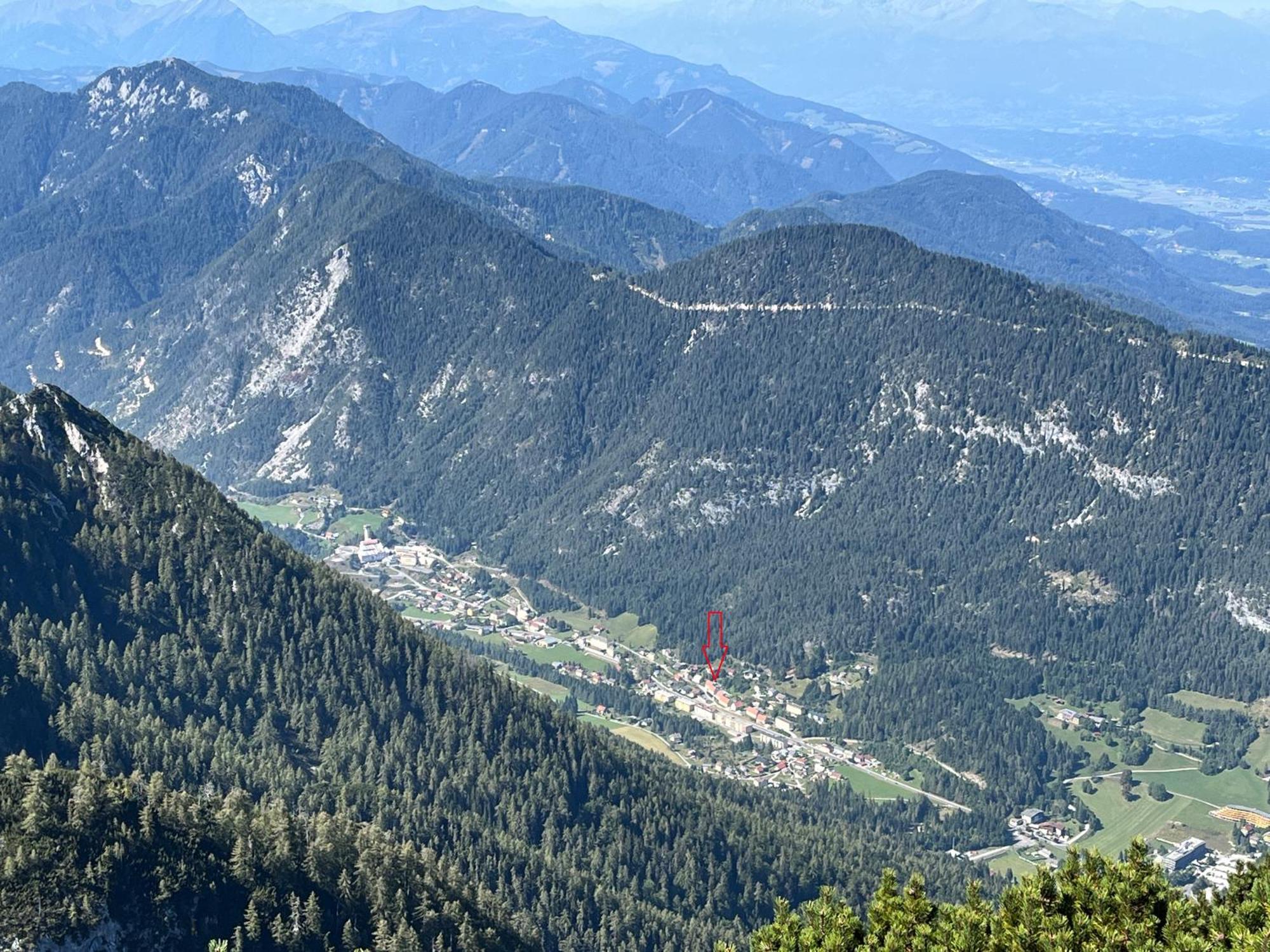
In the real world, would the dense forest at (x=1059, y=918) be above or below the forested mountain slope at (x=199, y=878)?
above

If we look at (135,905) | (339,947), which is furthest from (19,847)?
(339,947)

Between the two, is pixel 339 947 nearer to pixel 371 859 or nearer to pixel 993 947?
pixel 371 859

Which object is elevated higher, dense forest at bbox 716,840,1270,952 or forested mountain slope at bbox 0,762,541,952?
dense forest at bbox 716,840,1270,952

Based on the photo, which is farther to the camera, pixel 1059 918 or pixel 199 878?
pixel 199 878

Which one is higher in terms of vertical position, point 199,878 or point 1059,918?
point 1059,918

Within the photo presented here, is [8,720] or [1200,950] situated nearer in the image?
[1200,950]

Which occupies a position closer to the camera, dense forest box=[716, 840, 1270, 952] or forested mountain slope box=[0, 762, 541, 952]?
dense forest box=[716, 840, 1270, 952]

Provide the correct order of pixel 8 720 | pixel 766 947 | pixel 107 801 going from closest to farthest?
pixel 766 947, pixel 107 801, pixel 8 720

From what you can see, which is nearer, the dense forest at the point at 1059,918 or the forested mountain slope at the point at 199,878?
the dense forest at the point at 1059,918
